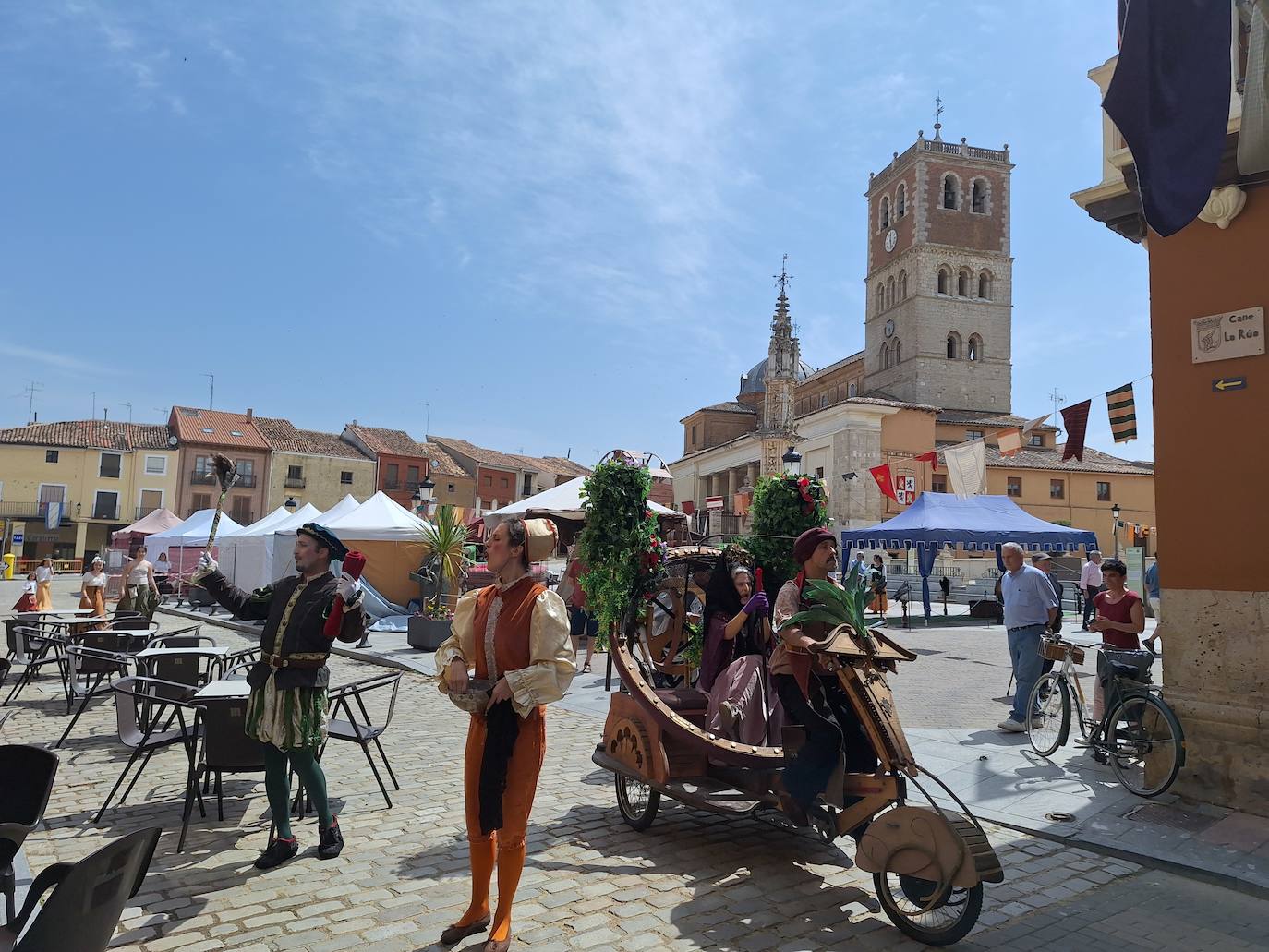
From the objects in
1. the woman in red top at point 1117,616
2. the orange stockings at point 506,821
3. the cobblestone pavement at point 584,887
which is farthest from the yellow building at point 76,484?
the orange stockings at point 506,821

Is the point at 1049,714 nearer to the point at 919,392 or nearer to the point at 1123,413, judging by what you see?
the point at 1123,413

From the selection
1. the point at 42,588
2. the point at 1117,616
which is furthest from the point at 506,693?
the point at 42,588

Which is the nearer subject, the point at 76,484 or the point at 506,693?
the point at 506,693

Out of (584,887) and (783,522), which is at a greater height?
(783,522)

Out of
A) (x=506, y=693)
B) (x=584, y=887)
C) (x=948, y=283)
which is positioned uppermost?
(x=948, y=283)

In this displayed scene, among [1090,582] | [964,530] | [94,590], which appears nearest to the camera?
[94,590]

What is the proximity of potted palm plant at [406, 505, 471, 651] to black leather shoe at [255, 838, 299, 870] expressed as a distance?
10695mm

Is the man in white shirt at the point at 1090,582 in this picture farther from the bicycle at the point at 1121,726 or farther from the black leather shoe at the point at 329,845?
the black leather shoe at the point at 329,845

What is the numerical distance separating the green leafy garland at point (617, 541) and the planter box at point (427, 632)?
8.10 meters

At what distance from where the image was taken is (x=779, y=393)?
54.8 m

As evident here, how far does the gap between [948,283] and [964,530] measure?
150 ft

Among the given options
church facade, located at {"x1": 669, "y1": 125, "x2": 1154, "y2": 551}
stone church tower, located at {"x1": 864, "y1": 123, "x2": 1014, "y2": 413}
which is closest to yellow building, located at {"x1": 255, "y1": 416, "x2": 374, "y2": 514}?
church facade, located at {"x1": 669, "y1": 125, "x2": 1154, "y2": 551}

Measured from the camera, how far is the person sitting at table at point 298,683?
463 centimetres

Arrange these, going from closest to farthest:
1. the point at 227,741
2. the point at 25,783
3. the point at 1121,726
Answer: the point at 25,783 → the point at 227,741 → the point at 1121,726
